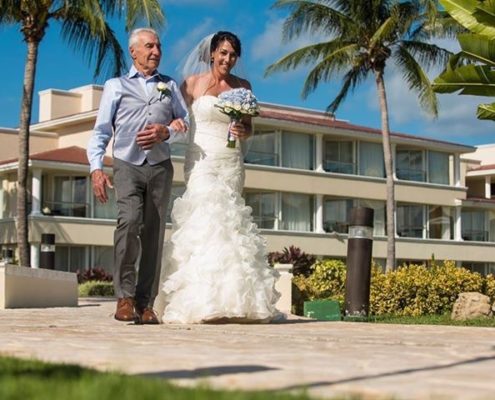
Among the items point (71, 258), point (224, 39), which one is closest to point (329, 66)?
point (71, 258)

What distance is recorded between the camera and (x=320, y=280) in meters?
18.8

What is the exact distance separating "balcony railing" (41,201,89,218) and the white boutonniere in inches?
1371

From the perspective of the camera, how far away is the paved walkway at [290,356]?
4.19m

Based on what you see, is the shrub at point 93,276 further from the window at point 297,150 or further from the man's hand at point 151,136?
the man's hand at point 151,136

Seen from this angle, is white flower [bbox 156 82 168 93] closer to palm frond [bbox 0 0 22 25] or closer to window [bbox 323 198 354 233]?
palm frond [bbox 0 0 22 25]

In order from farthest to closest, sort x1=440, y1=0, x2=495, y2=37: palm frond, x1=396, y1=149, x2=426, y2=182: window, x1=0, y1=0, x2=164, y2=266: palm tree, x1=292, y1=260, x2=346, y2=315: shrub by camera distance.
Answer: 1. x1=396, y1=149, x2=426, y2=182: window
2. x1=0, y1=0, x2=164, y2=266: palm tree
3. x1=292, y1=260, x2=346, y2=315: shrub
4. x1=440, y1=0, x2=495, y2=37: palm frond

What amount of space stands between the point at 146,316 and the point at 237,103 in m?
2.13

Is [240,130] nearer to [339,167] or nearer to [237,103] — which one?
[237,103]

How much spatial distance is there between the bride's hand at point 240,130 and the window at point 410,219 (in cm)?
4650

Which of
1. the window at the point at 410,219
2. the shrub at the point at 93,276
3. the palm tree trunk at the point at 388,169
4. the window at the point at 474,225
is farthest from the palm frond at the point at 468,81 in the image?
the window at the point at 474,225

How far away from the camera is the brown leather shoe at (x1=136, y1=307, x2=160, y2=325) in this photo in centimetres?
895

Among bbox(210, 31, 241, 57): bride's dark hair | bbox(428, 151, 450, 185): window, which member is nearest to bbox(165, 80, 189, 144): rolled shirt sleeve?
bbox(210, 31, 241, 57): bride's dark hair

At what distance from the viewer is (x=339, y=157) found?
2095 inches

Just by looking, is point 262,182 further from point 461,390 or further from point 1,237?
point 461,390
